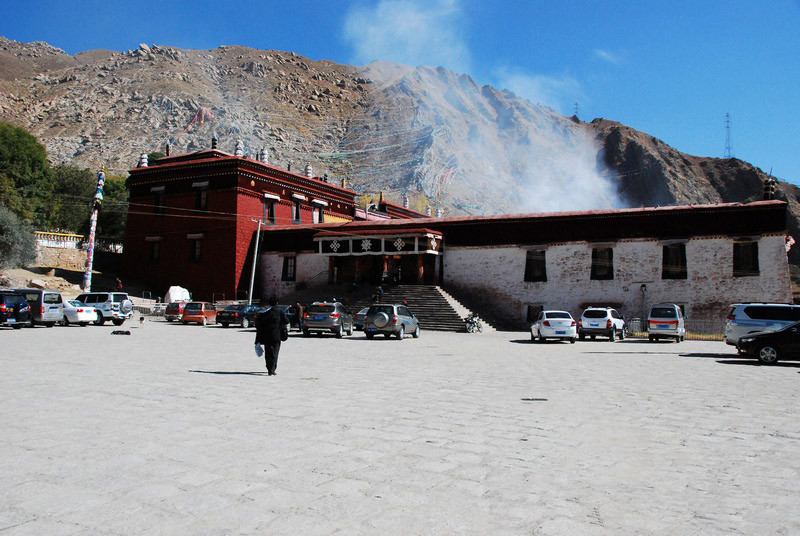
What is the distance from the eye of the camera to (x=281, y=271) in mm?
46781

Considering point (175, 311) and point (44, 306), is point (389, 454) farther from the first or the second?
point (175, 311)

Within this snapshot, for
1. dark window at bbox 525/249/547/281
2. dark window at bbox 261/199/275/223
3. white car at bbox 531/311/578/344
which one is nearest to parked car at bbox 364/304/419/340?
white car at bbox 531/311/578/344

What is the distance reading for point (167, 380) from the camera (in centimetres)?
1154

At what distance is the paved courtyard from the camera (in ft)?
14.2

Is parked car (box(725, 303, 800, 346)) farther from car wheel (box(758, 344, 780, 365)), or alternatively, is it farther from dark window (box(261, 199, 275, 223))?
dark window (box(261, 199, 275, 223))

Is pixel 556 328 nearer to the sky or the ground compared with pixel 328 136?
nearer to the ground

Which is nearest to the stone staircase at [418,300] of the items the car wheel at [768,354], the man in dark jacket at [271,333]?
the car wheel at [768,354]

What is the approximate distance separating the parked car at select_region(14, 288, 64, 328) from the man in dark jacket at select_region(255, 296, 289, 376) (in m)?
21.5

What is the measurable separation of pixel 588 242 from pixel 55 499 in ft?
120

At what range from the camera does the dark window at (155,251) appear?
4962 cm

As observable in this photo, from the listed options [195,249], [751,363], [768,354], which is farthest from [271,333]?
[195,249]

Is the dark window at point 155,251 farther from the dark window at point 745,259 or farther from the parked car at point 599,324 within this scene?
the dark window at point 745,259

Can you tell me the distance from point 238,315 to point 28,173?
49154mm

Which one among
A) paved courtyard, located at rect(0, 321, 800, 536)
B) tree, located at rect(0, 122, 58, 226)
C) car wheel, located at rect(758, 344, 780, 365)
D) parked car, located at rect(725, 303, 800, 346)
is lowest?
paved courtyard, located at rect(0, 321, 800, 536)
